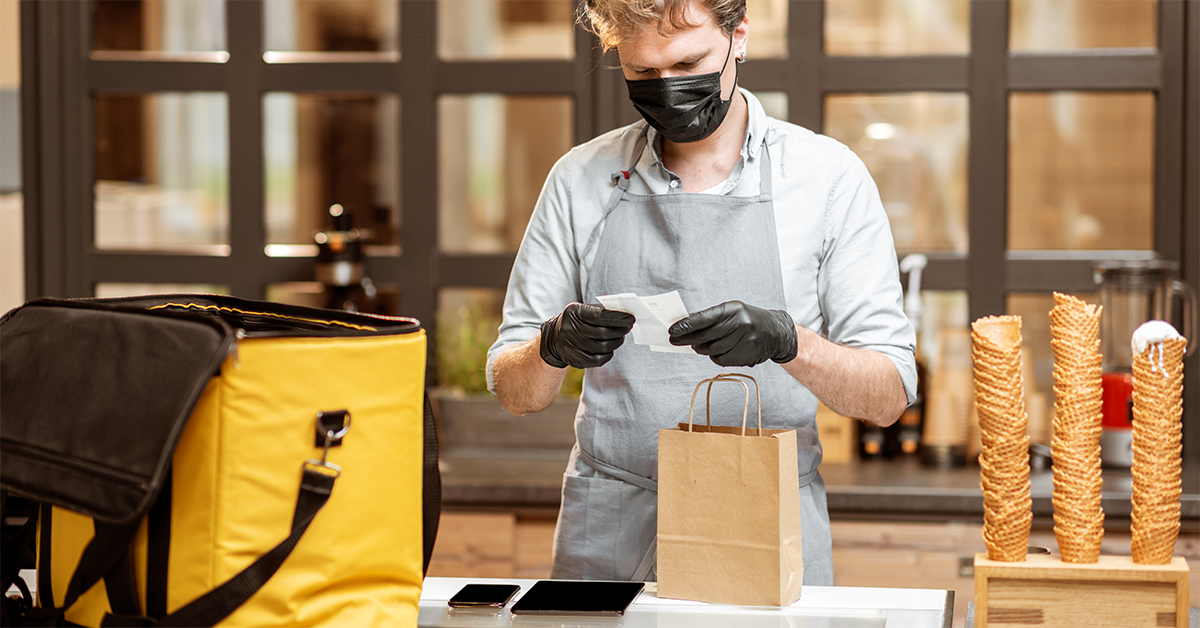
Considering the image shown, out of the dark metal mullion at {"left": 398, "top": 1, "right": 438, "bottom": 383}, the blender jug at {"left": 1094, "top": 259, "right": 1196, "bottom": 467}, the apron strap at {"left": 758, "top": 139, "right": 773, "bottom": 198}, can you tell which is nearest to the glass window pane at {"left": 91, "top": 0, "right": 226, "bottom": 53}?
the dark metal mullion at {"left": 398, "top": 1, "right": 438, "bottom": 383}

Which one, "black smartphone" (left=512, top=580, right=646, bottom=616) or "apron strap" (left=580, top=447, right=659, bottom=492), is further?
"apron strap" (left=580, top=447, right=659, bottom=492)

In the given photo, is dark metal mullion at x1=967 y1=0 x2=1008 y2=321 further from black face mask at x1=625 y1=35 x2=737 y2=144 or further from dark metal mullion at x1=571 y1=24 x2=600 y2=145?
black face mask at x1=625 y1=35 x2=737 y2=144

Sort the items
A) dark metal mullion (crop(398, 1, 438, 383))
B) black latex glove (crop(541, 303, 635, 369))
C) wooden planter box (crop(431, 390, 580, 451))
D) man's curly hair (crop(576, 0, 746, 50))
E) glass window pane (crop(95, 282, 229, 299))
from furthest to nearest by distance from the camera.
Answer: glass window pane (crop(95, 282, 229, 299)) < dark metal mullion (crop(398, 1, 438, 383)) < wooden planter box (crop(431, 390, 580, 451)) < man's curly hair (crop(576, 0, 746, 50)) < black latex glove (crop(541, 303, 635, 369))

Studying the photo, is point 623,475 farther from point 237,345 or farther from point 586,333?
point 237,345

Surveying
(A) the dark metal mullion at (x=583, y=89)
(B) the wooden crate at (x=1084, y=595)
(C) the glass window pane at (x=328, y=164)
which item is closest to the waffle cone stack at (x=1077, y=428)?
(B) the wooden crate at (x=1084, y=595)

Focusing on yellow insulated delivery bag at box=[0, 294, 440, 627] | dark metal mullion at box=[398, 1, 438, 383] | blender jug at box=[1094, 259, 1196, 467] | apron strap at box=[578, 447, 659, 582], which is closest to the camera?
yellow insulated delivery bag at box=[0, 294, 440, 627]

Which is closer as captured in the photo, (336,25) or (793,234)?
(793,234)

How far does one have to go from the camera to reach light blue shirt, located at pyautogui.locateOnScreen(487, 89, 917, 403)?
1.36m

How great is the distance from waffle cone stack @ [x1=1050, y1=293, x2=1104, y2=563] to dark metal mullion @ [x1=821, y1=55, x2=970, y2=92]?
63.6 inches

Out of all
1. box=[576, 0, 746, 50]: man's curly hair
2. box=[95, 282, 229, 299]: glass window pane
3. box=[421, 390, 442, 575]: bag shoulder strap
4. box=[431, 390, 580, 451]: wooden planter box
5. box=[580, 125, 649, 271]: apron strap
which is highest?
box=[576, 0, 746, 50]: man's curly hair

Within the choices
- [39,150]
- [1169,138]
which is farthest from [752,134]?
[39,150]

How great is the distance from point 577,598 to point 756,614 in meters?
0.19

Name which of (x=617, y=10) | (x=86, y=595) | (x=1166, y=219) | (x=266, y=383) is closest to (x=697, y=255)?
(x=617, y=10)

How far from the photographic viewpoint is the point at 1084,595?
105 centimetres
